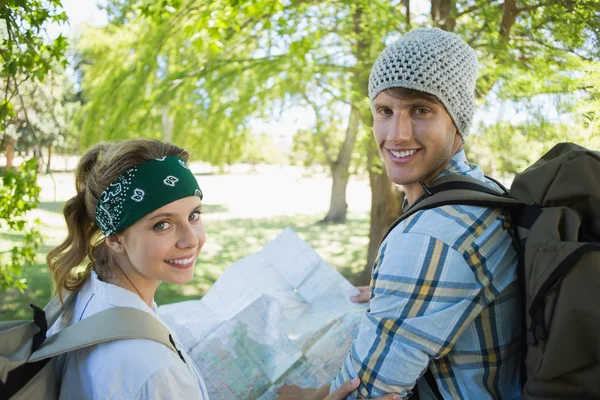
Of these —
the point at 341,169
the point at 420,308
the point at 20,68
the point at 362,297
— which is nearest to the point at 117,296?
the point at 420,308

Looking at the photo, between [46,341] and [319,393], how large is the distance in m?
0.90

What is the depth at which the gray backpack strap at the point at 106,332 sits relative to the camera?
4.32ft

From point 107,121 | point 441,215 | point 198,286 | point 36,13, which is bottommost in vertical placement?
point 198,286

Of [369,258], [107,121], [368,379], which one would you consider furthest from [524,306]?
[107,121]

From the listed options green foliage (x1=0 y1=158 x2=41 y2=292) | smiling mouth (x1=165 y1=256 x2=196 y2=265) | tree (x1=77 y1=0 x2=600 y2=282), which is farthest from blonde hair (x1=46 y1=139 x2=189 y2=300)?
tree (x1=77 y1=0 x2=600 y2=282)

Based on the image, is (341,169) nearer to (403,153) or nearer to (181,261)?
(403,153)

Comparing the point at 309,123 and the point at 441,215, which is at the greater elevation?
the point at 441,215

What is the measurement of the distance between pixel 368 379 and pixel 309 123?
7.69 m

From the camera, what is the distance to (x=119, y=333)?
4.47 ft

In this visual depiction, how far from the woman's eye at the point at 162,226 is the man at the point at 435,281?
704 mm

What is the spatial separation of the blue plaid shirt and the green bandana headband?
714mm

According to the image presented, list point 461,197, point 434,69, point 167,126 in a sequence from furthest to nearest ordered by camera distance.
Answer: point 167,126 → point 434,69 → point 461,197

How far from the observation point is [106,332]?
1.36 meters

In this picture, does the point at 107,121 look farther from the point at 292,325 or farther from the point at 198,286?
the point at 292,325
